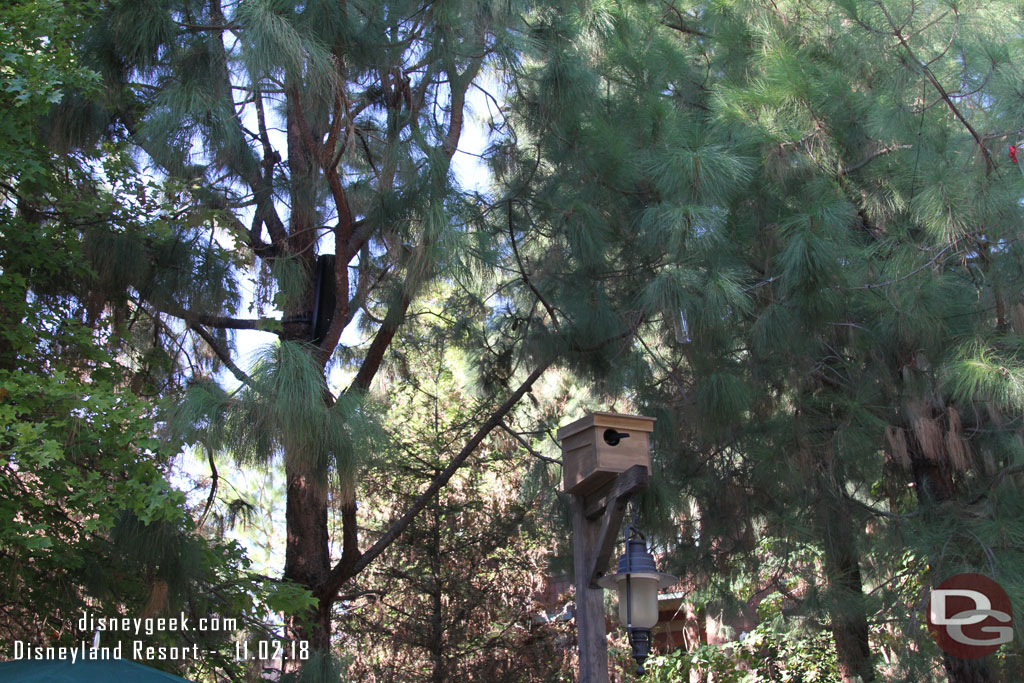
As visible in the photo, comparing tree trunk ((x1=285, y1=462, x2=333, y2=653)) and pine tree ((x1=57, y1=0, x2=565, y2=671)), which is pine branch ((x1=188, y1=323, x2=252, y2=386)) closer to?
pine tree ((x1=57, y1=0, x2=565, y2=671))

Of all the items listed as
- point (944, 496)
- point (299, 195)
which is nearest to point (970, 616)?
point (944, 496)

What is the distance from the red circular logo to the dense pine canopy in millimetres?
91

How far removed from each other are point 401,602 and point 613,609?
72.1 inches

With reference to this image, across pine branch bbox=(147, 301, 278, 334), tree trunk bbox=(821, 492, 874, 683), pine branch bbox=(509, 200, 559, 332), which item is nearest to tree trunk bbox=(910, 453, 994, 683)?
tree trunk bbox=(821, 492, 874, 683)

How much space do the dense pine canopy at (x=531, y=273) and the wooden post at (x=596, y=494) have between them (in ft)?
2.90

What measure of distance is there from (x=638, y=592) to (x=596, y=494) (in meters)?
0.49

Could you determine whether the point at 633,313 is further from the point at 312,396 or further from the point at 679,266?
the point at 312,396

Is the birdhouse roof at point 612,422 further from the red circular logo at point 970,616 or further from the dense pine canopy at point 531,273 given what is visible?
the red circular logo at point 970,616

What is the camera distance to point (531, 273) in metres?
5.98

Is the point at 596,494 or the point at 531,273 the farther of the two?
the point at 531,273

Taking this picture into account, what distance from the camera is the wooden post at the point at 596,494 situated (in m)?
4.11

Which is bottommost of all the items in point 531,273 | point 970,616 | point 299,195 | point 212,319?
point 970,616

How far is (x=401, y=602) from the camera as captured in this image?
8.16 meters

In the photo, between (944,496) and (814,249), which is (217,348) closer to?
(814,249)
